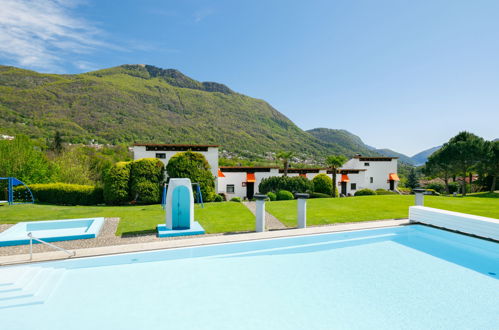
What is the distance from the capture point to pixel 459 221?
947 cm

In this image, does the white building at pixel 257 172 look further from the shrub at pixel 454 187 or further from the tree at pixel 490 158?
the shrub at pixel 454 187

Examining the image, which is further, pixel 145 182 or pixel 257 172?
pixel 257 172

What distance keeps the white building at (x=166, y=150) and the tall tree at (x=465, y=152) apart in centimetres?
3020

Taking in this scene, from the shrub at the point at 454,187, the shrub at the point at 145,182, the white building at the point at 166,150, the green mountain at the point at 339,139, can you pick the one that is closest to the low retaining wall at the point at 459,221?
the shrub at the point at 145,182

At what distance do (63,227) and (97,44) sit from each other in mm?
44331

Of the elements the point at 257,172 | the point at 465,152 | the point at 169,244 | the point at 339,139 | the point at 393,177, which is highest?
the point at 339,139

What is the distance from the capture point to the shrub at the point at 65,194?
63.2 feet

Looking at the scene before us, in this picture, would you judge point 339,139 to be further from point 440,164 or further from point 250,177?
point 250,177

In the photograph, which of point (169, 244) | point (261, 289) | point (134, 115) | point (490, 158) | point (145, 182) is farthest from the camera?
point (134, 115)

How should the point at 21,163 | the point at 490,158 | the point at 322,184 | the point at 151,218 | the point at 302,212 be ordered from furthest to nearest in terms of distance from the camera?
the point at 490,158
the point at 322,184
the point at 21,163
the point at 151,218
the point at 302,212

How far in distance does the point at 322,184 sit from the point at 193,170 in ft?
48.7

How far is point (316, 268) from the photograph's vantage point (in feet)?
23.0

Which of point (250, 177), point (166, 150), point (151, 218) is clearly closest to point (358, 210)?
point (151, 218)

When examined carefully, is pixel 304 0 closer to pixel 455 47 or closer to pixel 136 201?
pixel 455 47
